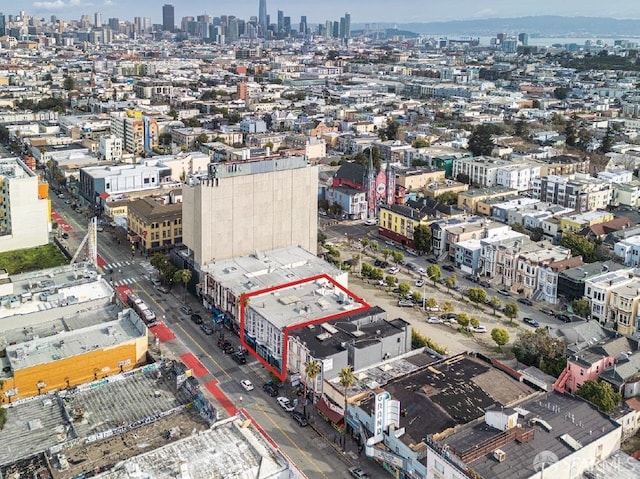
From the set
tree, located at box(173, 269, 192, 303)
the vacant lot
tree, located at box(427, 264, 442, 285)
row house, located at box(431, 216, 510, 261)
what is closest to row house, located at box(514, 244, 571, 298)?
tree, located at box(427, 264, 442, 285)

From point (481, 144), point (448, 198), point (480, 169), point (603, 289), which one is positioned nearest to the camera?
point (603, 289)

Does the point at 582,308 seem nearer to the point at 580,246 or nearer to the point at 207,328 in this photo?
the point at 580,246

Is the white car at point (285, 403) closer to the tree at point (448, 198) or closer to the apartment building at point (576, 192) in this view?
the tree at point (448, 198)

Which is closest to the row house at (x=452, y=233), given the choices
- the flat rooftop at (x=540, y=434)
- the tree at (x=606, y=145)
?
A: the flat rooftop at (x=540, y=434)

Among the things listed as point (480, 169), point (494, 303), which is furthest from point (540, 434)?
point (480, 169)

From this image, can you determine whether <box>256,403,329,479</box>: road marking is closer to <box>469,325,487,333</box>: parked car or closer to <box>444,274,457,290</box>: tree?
<box>469,325,487,333</box>: parked car
